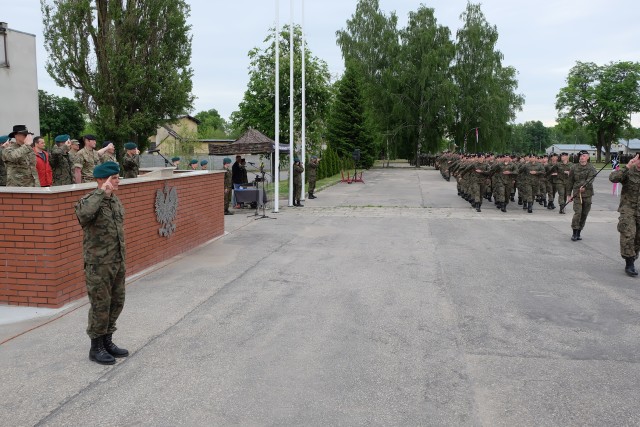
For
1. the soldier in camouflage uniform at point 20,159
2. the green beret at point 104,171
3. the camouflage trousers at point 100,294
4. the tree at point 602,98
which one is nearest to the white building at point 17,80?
the soldier in camouflage uniform at point 20,159

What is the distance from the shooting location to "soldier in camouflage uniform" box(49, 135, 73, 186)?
34.6 ft

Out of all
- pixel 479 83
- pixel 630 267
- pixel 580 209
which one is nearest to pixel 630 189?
pixel 630 267

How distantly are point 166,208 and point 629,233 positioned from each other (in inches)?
296

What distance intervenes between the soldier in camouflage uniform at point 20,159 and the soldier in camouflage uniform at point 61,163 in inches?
66.4

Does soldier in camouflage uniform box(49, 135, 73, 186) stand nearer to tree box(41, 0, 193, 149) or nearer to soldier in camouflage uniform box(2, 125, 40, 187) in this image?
soldier in camouflage uniform box(2, 125, 40, 187)

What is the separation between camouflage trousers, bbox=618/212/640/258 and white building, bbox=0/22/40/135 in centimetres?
2349

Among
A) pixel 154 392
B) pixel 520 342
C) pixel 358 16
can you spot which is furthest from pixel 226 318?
pixel 358 16

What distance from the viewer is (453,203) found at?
68.1ft

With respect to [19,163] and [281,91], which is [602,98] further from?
[19,163]

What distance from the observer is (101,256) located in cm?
495

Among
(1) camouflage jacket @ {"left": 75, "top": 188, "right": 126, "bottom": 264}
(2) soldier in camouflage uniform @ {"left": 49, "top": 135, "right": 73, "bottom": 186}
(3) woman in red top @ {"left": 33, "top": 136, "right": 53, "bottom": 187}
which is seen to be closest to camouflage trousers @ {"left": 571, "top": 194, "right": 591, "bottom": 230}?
(1) camouflage jacket @ {"left": 75, "top": 188, "right": 126, "bottom": 264}

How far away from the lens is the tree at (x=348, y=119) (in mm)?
45906

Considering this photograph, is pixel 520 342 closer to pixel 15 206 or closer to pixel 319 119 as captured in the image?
pixel 15 206

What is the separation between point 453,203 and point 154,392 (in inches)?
693
